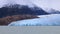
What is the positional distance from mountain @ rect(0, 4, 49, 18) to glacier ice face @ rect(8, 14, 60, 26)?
76 mm

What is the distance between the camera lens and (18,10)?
5.40ft

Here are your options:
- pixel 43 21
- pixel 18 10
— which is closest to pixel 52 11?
pixel 43 21

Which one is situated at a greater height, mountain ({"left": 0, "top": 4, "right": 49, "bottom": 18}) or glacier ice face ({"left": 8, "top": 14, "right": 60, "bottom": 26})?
mountain ({"left": 0, "top": 4, "right": 49, "bottom": 18})

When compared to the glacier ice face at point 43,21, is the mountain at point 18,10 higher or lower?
higher

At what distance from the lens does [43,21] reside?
1603 mm

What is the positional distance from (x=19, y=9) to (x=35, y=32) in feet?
1.01

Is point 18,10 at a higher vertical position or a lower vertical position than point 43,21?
higher

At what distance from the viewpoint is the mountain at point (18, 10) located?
1.64m

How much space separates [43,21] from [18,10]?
0.95 feet

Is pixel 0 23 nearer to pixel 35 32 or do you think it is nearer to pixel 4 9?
pixel 4 9

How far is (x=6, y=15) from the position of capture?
1.64 m

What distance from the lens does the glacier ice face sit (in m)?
1.59

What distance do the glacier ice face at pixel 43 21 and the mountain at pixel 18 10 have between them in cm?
8

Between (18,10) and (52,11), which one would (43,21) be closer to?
(52,11)
